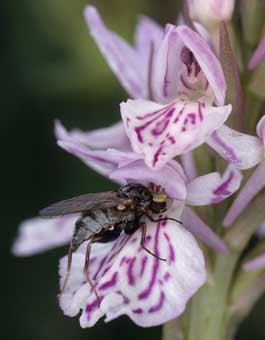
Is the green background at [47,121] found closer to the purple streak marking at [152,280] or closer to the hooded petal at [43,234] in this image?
the hooded petal at [43,234]

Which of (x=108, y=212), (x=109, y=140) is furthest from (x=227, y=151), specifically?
(x=109, y=140)

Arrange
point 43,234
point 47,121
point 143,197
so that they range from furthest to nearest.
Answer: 1. point 47,121
2. point 43,234
3. point 143,197

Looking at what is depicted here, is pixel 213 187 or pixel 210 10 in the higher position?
pixel 210 10

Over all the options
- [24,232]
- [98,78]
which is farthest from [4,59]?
[24,232]

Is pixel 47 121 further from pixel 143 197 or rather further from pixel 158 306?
pixel 158 306

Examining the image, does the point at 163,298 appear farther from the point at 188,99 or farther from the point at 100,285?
the point at 188,99

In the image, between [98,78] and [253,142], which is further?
[98,78]

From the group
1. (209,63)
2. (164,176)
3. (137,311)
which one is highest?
(209,63)

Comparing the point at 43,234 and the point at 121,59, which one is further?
the point at 43,234
